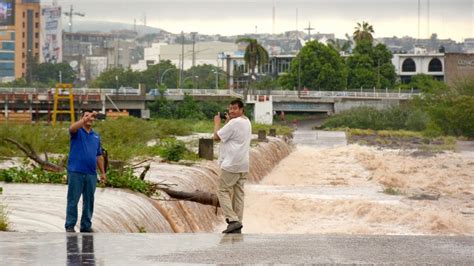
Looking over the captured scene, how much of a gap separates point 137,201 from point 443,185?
93.1 ft

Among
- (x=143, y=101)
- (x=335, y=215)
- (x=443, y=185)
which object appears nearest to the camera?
(x=335, y=215)

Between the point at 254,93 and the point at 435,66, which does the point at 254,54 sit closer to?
the point at 254,93

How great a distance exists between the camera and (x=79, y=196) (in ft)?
54.6

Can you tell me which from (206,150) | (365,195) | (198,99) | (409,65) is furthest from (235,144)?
(409,65)

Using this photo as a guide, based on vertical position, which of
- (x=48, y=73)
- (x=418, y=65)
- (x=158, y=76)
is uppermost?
(x=418, y=65)

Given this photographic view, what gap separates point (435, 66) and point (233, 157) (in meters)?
156

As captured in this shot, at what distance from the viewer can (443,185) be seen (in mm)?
48875

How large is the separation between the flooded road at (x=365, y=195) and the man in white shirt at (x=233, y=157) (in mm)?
10025

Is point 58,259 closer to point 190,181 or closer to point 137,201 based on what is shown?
point 137,201

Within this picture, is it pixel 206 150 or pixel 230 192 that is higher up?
pixel 230 192

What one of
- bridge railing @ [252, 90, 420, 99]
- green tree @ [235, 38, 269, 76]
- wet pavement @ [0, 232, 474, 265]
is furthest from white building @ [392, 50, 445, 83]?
wet pavement @ [0, 232, 474, 265]

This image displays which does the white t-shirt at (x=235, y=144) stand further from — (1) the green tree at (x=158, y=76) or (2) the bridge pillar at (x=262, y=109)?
(1) the green tree at (x=158, y=76)

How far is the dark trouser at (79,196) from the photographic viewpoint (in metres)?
16.5

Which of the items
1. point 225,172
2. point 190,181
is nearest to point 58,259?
point 225,172
